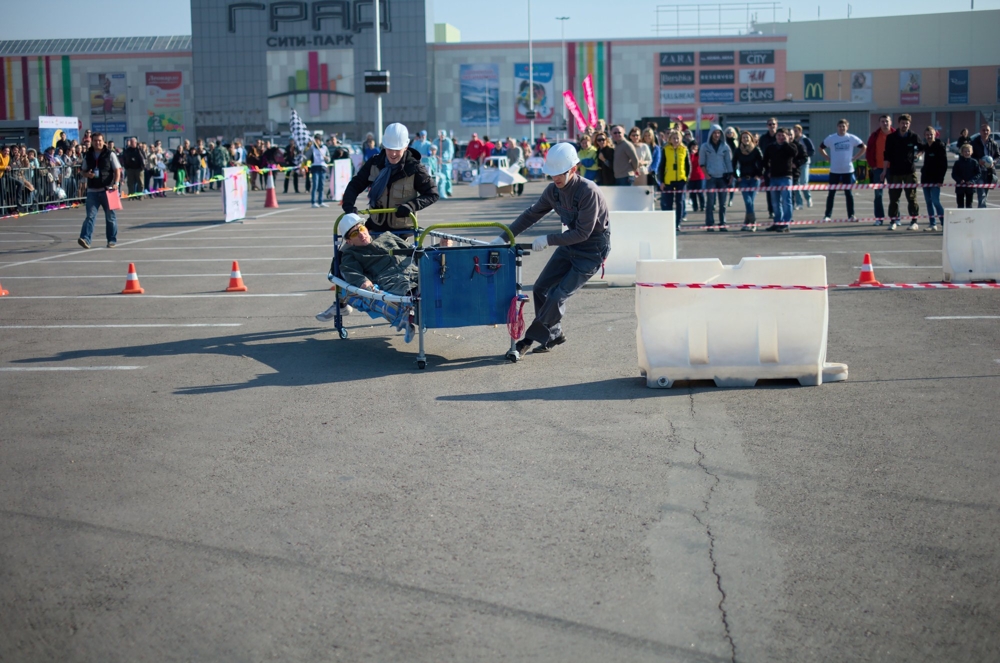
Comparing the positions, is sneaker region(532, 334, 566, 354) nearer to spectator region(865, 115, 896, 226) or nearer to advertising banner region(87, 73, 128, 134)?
spectator region(865, 115, 896, 226)

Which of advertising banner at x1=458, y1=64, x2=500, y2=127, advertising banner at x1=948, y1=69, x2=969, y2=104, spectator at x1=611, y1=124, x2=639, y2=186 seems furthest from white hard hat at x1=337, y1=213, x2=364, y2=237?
advertising banner at x1=948, y1=69, x2=969, y2=104

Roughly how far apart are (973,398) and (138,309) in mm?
8841

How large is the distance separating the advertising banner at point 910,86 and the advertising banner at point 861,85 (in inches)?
103

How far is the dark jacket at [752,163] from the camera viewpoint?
20.5 meters

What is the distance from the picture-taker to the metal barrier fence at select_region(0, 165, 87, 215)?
29.2m

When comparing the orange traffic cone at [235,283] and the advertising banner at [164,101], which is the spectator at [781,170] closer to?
the orange traffic cone at [235,283]

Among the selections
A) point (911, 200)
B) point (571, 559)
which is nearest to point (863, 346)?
point (571, 559)

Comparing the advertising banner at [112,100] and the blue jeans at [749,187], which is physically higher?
the advertising banner at [112,100]

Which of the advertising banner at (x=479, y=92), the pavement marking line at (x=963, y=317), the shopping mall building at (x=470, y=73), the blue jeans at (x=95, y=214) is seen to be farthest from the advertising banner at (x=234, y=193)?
the advertising banner at (x=479, y=92)

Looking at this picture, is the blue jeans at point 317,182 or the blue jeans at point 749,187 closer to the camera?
the blue jeans at point 749,187

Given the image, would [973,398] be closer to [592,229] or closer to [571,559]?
[592,229]

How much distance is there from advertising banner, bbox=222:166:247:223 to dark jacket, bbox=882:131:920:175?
14.5 m

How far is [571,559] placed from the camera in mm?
4781

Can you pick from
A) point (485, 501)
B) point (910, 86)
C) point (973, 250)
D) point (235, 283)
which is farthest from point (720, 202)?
point (910, 86)
